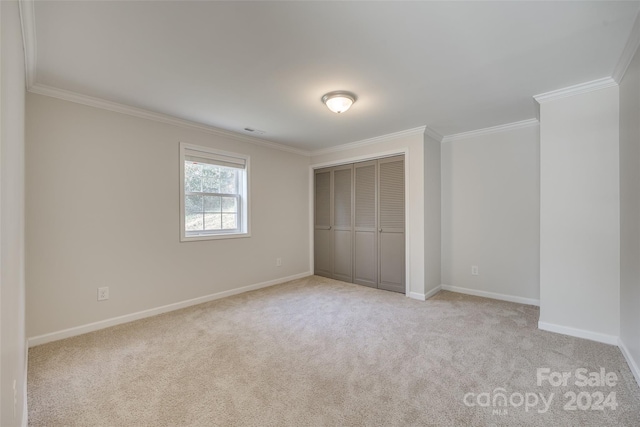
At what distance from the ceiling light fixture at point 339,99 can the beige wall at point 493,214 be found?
212cm

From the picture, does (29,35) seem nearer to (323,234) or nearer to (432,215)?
(323,234)

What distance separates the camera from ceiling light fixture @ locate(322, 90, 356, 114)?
2617mm

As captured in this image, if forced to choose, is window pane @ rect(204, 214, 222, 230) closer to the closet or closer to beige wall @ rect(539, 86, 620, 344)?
the closet

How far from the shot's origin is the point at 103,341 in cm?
254


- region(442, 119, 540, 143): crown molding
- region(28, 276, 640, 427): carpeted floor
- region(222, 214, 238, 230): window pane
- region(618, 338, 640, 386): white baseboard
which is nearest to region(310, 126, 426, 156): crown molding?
region(442, 119, 540, 143): crown molding

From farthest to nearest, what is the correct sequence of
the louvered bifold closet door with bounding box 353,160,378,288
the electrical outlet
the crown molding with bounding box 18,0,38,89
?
the louvered bifold closet door with bounding box 353,160,378,288 → the electrical outlet → the crown molding with bounding box 18,0,38,89

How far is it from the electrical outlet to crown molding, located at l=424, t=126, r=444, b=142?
4033 mm

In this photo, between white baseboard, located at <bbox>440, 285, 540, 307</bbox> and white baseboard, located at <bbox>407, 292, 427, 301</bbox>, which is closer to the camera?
white baseboard, located at <bbox>440, 285, 540, 307</bbox>

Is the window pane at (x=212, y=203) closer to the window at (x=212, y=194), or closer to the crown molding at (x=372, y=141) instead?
the window at (x=212, y=194)

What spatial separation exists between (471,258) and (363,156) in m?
2.10

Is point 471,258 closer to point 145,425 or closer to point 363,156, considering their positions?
point 363,156

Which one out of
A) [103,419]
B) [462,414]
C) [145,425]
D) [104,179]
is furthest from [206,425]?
[104,179]

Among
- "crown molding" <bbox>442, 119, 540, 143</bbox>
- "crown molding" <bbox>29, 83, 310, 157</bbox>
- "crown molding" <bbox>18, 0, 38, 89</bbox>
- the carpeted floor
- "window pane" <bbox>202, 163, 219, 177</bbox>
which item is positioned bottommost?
the carpeted floor

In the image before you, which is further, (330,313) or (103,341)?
(330,313)
